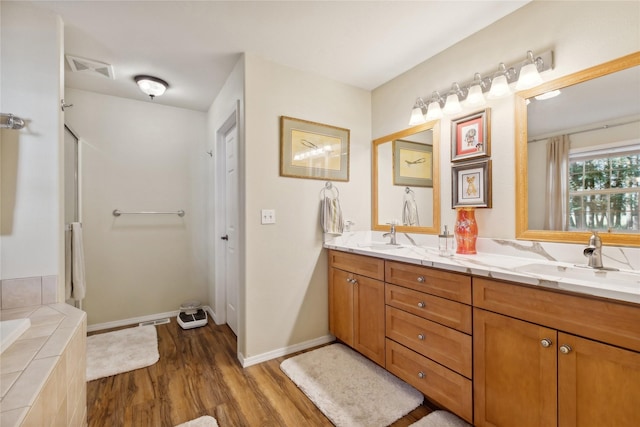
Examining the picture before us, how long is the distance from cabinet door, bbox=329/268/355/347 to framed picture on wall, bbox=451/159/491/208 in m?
0.98

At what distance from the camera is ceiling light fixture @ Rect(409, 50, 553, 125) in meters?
1.57

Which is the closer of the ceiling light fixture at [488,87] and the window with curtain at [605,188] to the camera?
the window with curtain at [605,188]

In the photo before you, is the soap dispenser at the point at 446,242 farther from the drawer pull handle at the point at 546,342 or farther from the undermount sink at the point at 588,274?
the drawer pull handle at the point at 546,342

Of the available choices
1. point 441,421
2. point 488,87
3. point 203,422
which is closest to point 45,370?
point 203,422

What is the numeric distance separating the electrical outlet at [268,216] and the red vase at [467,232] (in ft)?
4.41

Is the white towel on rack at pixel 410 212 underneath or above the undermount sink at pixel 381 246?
above

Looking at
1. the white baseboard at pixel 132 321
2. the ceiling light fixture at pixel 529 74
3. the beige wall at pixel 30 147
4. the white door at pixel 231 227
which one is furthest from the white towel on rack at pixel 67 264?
the ceiling light fixture at pixel 529 74

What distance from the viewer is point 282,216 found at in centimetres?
229

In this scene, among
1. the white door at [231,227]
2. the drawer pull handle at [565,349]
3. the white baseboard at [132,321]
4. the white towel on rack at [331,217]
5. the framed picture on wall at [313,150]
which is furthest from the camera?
the white baseboard at [132,321]

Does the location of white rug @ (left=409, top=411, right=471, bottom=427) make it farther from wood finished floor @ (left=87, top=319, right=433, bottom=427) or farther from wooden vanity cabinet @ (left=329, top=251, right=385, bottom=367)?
wooden vanity cabinet @ (left=329, top=251, right=385, bottom=367)

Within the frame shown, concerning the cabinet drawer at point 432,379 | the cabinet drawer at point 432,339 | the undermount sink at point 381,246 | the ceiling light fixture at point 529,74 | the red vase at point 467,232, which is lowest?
the cabinet drawer at point 432,379

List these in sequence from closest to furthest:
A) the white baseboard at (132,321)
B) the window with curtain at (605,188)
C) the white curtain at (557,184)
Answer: the window with curtain at (605,188) < the white curtain at (557,184) < the white baseboard at (132,321)

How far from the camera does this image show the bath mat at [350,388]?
159cm

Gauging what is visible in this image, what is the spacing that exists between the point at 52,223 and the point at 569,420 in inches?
104
